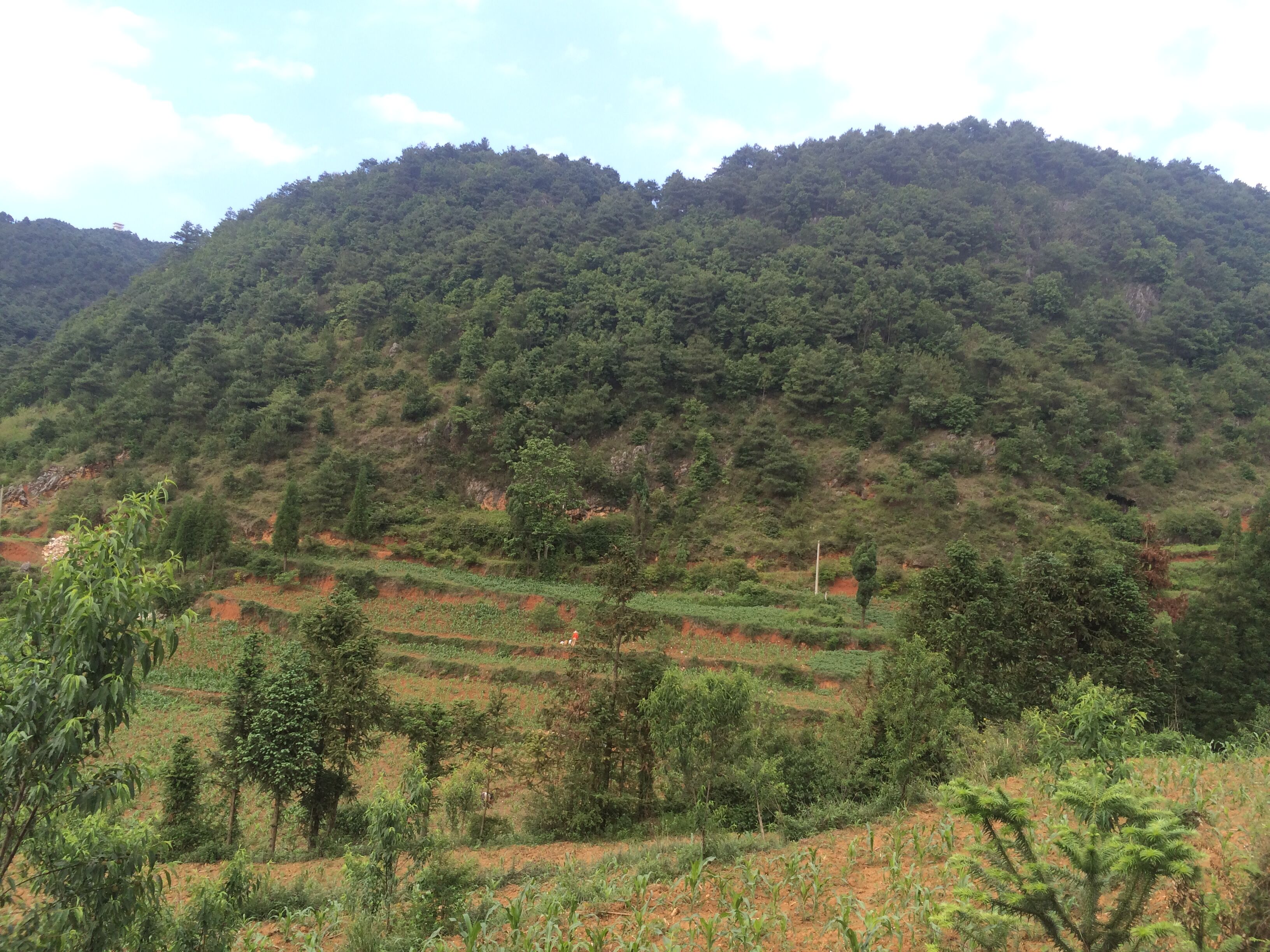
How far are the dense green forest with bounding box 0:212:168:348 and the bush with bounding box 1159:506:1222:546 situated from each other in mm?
100006

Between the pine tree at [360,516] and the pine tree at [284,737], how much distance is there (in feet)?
93.4

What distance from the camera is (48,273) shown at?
8150cm

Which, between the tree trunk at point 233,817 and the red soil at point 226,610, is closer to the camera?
the tree trunk at point 233,817

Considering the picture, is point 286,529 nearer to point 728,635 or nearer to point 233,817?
point 728,635

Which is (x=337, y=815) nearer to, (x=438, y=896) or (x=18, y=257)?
(x=438, y=896)

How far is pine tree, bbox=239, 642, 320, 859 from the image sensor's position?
13.2 m

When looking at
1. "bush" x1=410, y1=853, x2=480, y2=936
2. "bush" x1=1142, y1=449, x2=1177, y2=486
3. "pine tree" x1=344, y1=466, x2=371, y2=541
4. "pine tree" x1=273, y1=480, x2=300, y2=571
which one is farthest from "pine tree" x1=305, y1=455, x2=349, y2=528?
"bush" x1=1142, y1=449, x2=1177, y2=486

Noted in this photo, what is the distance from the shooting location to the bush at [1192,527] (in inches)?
1436

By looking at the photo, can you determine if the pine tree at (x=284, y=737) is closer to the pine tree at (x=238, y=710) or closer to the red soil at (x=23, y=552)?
the pine tree at (x=238, y=710)

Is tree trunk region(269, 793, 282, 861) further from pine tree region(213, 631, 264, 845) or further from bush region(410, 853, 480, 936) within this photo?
bush region(410, 853, 480, 936)

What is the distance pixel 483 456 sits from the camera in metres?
47.4

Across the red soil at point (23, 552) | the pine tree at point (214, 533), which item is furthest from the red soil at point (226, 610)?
the red soil at point (23, 552)

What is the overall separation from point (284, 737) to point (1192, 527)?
146ft

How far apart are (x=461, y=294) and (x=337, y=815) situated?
5144cm
